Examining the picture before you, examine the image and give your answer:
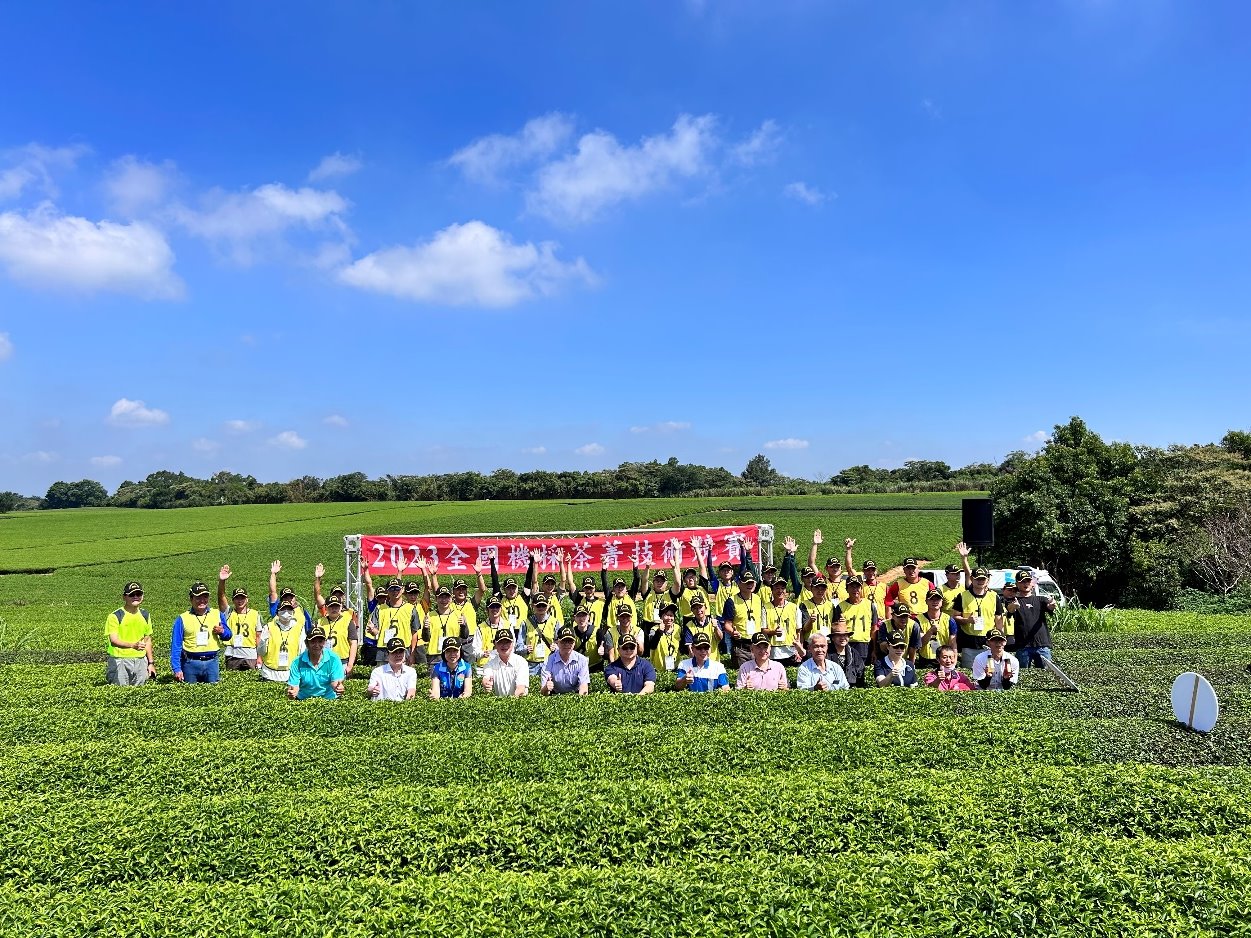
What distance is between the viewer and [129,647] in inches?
442

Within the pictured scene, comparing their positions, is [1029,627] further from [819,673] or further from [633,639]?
[633,639]

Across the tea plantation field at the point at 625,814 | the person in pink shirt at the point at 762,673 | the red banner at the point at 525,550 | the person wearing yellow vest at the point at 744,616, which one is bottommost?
the tea plantation field at the point at 625,814

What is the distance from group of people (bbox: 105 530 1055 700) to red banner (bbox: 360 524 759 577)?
3.85m

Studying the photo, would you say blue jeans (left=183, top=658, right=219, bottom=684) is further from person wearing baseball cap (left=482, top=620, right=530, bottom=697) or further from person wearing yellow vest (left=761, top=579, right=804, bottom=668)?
person wearing yellow vest (left=761, top=579, right=804, bottom=668)

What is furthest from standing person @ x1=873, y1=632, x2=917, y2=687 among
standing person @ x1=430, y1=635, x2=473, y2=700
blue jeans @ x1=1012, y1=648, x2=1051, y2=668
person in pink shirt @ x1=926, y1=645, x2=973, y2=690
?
standing person @ x1=430, y1=635, x2=473, y2=700

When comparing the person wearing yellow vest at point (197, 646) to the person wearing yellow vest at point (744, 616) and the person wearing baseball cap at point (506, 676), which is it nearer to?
the person wearing baseball cap at point (506, 676)

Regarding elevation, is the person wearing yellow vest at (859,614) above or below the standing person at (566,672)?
above

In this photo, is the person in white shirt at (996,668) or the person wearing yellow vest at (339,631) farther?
the person wearing yellow vest at (339,631)

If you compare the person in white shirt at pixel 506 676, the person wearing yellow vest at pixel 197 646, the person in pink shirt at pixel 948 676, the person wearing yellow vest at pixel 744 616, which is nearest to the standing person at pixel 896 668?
the person in pink shirt at pixel 948 676

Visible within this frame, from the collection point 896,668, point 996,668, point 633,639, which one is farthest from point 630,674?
point 996,668

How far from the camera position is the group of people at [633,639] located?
1031 cm

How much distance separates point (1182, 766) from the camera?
7.44m

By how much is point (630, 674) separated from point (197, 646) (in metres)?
6.33

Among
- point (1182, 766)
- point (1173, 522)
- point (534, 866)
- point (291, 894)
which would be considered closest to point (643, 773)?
point (534, 866)
